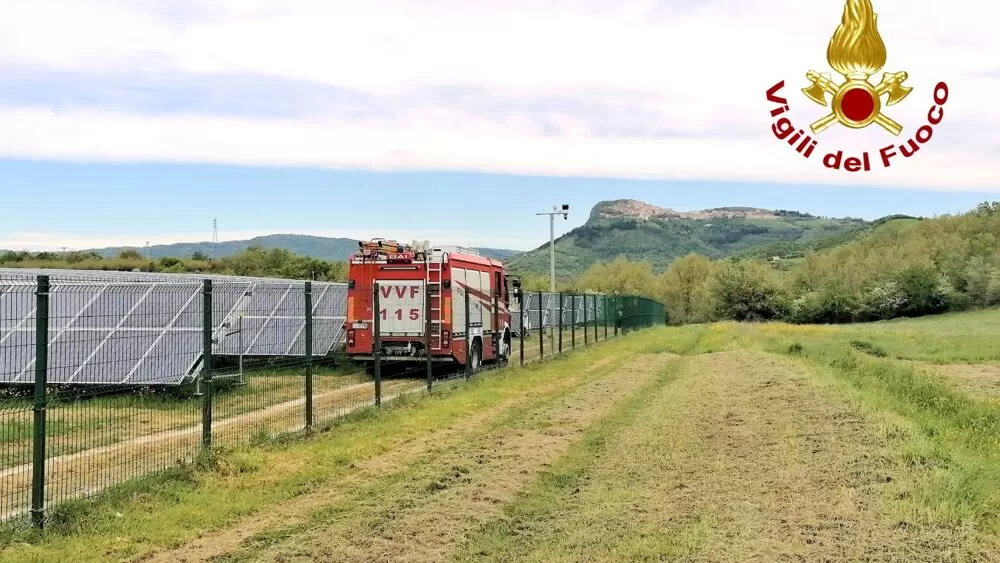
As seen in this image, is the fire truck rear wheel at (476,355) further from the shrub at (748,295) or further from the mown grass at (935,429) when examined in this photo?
the shrub at (748,295)

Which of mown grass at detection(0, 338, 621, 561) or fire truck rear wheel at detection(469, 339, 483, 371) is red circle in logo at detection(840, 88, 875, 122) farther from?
fire truck rear wheel at detection(469, 339, 483, 371)

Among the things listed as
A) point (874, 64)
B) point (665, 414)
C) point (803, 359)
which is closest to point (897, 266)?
point (803, 359)

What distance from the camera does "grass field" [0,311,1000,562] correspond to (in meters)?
6.14

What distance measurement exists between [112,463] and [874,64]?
580 inches

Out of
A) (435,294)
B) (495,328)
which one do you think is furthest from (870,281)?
(435,294)

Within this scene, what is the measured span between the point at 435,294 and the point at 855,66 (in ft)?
33.7

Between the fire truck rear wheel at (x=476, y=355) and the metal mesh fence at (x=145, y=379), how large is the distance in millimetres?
386

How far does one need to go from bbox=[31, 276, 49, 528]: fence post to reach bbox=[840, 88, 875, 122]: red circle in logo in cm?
1412

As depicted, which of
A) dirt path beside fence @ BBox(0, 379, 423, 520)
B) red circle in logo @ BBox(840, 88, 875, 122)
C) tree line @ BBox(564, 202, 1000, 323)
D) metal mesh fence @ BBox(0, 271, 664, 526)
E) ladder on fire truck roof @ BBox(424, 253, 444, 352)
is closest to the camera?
dirt path beside fence @ BBox(0, 379, 423, 520)

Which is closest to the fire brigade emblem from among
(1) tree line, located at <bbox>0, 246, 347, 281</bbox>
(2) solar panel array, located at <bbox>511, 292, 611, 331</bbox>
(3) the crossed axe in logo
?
(3) the crossed axe in logo

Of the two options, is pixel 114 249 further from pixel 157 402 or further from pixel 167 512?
pixel 167 512

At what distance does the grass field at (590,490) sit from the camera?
20.1 ft

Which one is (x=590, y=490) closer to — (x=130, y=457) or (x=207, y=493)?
(x=207, y=493)

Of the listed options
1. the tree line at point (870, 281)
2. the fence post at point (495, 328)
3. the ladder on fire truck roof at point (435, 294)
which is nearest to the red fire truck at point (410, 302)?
the ladder on fire truck roof at point (435, 294)
